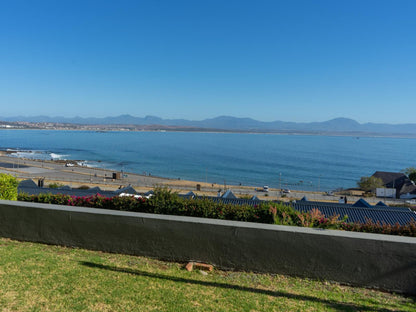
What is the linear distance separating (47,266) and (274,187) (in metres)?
56.8

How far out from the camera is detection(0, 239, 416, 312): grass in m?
3.43

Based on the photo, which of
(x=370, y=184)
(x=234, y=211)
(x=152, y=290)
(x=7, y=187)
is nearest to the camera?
(x=152, y=290)

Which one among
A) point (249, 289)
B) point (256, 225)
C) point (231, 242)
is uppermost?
point (256, 225)

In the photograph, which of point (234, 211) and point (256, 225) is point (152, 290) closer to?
point (256, 225)

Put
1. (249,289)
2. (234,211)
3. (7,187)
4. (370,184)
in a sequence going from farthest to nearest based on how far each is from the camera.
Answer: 1. (370,184)
2. (7,187)
3. (234,211)
4. (249,289)

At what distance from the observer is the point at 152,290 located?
149 inches

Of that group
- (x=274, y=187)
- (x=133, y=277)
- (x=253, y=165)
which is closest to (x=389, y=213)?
(x=133, y=277)

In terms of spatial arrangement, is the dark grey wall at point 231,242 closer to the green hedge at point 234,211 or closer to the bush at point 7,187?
the green hedge at point 234,211

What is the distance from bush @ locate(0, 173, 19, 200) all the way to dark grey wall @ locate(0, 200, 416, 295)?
1.10 metres

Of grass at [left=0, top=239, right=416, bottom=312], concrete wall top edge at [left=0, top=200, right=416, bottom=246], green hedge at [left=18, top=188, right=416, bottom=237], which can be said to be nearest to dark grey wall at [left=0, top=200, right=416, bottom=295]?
concrete wall top edge at [left=0, top=200, right=416, bottom=246]

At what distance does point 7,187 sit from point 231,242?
17.9 ft

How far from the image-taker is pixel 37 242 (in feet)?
18.7

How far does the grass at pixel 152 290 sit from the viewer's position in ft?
11.2

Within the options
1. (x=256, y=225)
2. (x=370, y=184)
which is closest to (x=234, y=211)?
(x=256, y=225)
